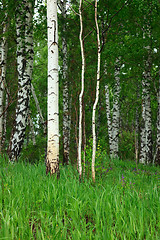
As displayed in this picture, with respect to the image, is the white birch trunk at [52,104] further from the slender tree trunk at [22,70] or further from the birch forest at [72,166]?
the slender tree trunk at [22,70]

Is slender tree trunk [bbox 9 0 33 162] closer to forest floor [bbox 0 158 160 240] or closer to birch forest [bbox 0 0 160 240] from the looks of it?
birch forest [bbox 0 0 160 240]

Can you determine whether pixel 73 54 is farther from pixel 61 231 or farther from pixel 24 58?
pixel 61 231

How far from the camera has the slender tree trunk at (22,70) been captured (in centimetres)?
711

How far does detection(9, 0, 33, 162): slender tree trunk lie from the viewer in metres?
7.11

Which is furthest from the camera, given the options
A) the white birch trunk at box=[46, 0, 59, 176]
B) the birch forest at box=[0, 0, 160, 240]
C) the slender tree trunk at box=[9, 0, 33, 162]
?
the slender tree trunk at box=[9, 0, 33, 162]

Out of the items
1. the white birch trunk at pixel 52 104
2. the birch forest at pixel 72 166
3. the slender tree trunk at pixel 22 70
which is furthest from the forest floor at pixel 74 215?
the slender tree trunk at pixel 22 70

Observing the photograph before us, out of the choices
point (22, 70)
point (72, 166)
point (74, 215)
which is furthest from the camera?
point (22, 70)

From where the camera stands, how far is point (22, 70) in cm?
743

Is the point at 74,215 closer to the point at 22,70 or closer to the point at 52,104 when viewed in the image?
the point at 52,104

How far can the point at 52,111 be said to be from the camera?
4941mm

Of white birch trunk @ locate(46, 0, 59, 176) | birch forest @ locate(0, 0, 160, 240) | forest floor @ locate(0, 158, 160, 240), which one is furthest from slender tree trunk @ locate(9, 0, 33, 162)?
forest floor @ locate(0, 158, 160, 240)

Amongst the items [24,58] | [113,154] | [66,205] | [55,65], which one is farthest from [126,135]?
[66,205]

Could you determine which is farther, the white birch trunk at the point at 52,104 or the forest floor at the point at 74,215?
the white birch trunk at the point at 52,104

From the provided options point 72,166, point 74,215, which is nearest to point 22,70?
point 72,166
